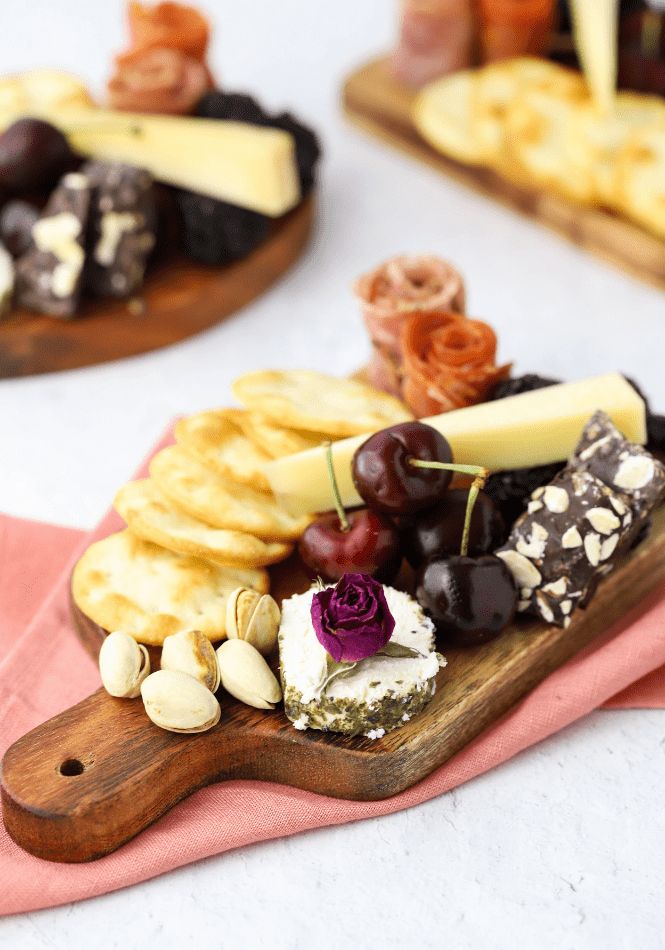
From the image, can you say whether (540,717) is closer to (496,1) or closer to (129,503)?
(129,503)

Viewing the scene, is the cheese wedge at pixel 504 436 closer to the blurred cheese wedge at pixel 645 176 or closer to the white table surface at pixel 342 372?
the white table surface at pixel 342 372

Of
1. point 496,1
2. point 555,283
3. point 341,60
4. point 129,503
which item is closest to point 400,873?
point 129,503

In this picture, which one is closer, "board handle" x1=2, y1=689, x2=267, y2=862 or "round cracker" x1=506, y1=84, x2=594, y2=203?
"board handle" x1=2, y1=689, x2=267, y2=862

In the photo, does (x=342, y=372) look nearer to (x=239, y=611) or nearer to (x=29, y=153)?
(x=29, y=153)

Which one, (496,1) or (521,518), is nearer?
(521,518)

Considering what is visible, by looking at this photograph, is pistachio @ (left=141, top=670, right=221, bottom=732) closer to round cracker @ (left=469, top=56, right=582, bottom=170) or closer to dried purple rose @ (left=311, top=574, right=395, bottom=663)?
dried purple rose @ (left=311, top=574, right=395, bottom=663)

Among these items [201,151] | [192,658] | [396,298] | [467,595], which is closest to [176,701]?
[192,658]

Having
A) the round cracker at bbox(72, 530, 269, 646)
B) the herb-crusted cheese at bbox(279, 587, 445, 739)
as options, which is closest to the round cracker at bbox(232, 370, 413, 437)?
the round cracker at bbox(72, 530, 269, 646)
